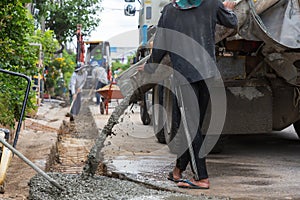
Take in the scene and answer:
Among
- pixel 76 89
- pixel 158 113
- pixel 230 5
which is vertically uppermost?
pixel 230 5

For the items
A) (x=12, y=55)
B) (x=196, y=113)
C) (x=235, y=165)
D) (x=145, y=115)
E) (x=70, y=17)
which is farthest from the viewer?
(x=70, y=17)

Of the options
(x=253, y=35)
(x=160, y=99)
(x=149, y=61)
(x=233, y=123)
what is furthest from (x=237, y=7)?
(x=160, y=99)

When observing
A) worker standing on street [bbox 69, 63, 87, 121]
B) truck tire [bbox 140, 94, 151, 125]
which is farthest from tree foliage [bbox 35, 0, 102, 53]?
truck tire [bbox 140, 94, 151, 125]

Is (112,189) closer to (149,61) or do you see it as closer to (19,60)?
(149,61)

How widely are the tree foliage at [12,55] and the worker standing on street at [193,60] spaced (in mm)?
2156

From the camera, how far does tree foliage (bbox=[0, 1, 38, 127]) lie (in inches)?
236

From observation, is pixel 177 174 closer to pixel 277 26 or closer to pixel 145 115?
pixel 277 26

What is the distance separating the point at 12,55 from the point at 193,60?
2645 mm

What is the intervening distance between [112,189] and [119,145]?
150 inches

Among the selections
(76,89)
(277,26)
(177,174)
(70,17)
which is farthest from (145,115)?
(70,17)

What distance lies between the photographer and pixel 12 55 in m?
6.38

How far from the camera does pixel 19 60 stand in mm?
6441

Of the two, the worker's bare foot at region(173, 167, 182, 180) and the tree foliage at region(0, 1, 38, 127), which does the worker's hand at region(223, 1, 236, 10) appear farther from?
the tree foliage at region(0, 1, 38, 127)

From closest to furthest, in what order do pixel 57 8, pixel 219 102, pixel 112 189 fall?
pixel 112 189 → pixel 219 102 → pixel 57 8
